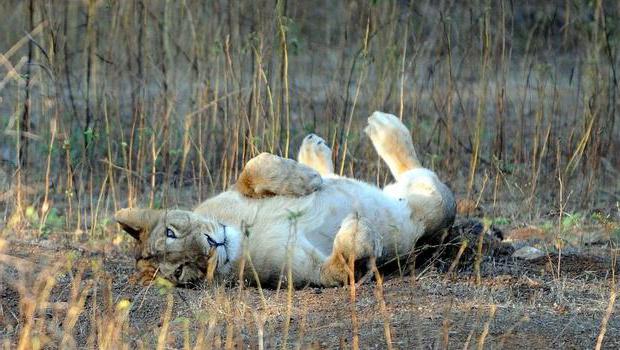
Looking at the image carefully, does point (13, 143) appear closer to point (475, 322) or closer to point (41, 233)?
point (41, 233)

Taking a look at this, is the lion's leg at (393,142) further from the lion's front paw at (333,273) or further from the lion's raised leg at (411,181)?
the lion's front paw at (333,273)

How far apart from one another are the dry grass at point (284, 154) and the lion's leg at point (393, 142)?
31 centimetres

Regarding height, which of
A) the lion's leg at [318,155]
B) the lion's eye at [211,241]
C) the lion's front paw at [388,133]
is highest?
the lion's front paw at [388,133]

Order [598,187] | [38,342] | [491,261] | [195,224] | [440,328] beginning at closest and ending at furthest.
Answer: [38,342], [440,328], [195,224], [491,261], [598,187]

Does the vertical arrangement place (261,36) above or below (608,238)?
above

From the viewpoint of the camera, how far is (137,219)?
5.25 m

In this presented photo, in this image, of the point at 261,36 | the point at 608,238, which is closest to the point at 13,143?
the point at 261,36

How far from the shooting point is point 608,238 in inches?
240

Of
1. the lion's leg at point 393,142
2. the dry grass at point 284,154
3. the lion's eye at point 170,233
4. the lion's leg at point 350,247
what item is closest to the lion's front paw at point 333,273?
the lion's leg at point 350,247

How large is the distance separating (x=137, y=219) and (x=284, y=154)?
263 centimetres

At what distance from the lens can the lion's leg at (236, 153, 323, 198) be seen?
542 cm

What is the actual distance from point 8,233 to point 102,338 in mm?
1750

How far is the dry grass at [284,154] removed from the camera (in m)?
4.26

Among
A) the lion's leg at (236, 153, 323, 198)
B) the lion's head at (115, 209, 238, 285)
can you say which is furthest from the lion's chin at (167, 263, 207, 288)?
the lion's leg at (236, 153, 323, 198)
